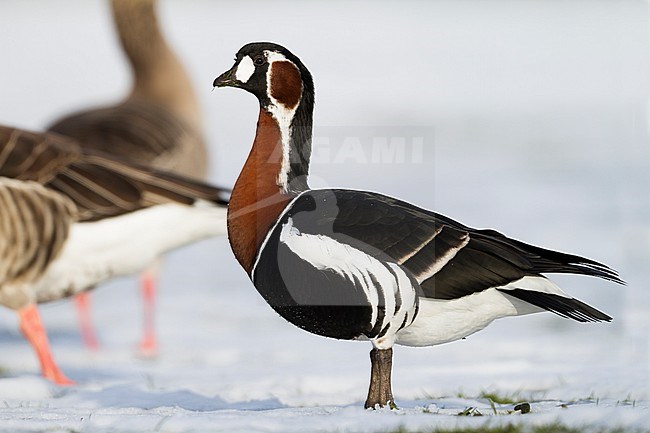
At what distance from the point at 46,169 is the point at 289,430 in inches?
156

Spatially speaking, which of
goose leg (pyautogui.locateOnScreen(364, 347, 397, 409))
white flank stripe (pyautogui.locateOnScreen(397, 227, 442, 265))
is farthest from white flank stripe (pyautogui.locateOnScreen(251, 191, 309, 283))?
goose leg (pyautogui.locateOnScreen(364, 347, 397, 409))

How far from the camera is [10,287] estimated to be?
24.3 feet

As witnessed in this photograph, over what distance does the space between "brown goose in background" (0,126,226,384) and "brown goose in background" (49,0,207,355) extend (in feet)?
7.62

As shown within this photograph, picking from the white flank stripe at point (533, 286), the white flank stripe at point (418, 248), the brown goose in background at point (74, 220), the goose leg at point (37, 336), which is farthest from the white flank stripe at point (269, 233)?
the goose leg at point (37, 336)

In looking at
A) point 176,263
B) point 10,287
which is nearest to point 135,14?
point 176,263

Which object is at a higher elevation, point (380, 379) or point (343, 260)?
point (343, 260)

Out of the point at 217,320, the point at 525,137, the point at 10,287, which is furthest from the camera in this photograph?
the point at 525,137

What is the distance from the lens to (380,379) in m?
4.79

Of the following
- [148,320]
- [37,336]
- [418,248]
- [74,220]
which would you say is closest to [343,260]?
[418,248]

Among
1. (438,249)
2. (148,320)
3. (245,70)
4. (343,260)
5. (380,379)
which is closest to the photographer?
(343,260)

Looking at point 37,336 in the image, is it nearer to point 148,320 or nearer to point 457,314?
point 148,320

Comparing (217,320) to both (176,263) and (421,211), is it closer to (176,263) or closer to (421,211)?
(176,263)

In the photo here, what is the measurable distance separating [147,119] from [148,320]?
2034 mm

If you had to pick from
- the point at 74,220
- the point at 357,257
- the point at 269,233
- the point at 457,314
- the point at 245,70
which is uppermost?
the point at 245,70
